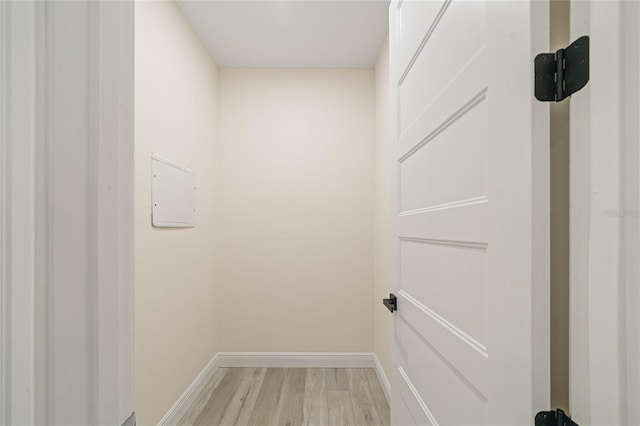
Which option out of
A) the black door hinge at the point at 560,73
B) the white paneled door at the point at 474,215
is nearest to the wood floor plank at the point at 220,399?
the white paneled door at the point at 474,215

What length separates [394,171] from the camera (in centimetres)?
129

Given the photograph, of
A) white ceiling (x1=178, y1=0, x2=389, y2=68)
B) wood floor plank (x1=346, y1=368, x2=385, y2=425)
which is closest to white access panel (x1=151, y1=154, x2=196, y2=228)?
white ceiling (x1=178, y1=0, x2=389, y2=68)

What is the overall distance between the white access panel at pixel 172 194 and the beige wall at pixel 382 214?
4.60ft

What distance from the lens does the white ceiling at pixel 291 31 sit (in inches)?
85.0

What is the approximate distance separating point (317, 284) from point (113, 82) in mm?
2606

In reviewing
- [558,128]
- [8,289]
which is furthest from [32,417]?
[558,128]

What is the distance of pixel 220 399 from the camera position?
235cm

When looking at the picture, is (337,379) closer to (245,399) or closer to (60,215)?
(245,399)

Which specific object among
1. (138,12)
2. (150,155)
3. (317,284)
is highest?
(138,12)

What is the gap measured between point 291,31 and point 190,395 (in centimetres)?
265

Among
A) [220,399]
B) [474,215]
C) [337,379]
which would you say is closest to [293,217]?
[337,379]

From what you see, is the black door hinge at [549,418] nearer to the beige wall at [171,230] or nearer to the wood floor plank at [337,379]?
the beige wall at [171,230]

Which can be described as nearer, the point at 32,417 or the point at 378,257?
the point at 32,417

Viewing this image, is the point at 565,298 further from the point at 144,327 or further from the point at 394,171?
the point at 144,327
